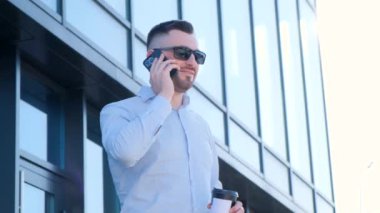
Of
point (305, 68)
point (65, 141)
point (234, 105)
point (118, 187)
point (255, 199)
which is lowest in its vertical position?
point (118, 187)

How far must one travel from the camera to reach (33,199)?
842cm

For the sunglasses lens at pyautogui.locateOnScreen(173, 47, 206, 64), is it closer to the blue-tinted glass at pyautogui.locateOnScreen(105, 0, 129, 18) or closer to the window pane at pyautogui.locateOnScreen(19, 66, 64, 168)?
the window pane at pyautogui.locateOnScreen(19, 66, 64, 168)

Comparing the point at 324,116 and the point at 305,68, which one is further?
the point at 324,116

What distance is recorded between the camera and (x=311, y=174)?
1630 cm

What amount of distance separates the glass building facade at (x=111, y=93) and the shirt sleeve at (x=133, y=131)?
11.7 ft

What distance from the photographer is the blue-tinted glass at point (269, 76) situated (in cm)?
1427

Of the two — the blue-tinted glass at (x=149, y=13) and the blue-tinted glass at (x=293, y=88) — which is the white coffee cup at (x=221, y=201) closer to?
the blue-tinted glass at (x=149, y=13)

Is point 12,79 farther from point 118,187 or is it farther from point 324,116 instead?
point 324,116

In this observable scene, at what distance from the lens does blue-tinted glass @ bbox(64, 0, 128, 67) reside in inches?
336

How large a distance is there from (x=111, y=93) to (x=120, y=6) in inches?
36.0

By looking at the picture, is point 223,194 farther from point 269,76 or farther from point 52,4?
point 269,76

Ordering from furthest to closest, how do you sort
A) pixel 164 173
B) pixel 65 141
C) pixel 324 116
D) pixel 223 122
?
pixel 324 116 < pixel 223 122 < pixel 65 141 < pixel 164 173

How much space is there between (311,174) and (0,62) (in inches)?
353

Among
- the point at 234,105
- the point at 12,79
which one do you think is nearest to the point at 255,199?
the point at 234,105
